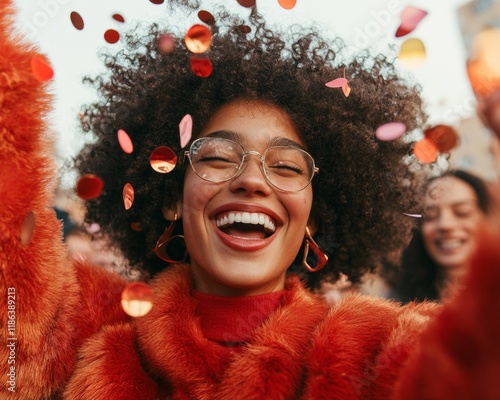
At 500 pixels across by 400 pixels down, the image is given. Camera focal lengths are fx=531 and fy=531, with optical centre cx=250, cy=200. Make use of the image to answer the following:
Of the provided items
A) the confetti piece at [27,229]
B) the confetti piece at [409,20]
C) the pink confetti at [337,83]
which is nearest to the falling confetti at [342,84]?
the pink confetti at [337,83]

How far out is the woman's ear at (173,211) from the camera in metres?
2.51

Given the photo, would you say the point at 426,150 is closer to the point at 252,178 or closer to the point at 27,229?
the point at 252,178

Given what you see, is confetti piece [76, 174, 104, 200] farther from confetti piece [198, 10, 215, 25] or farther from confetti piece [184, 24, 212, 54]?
confetti piece [198, 10, 215, 25]

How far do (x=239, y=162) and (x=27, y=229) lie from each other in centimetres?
85

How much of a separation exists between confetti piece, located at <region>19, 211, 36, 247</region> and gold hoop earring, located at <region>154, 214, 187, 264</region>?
657mm

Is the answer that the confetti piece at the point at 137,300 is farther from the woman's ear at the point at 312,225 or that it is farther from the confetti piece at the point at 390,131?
the confetti piece at the point at 390,131

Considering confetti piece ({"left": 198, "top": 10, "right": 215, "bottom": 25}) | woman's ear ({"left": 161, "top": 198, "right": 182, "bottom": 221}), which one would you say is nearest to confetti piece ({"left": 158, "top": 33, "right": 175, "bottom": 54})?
confetti piece ({"left": 198, "top": 10, "right": 215, "bottom": 25})

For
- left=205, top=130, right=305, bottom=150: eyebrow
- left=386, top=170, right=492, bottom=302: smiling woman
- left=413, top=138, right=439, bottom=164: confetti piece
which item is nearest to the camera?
left=205, top=130, right=305, bottom=150: eyebrow

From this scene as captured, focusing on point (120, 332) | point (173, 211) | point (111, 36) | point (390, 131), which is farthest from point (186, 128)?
point (390, 131)

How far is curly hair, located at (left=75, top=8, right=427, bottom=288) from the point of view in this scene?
8.21 feet

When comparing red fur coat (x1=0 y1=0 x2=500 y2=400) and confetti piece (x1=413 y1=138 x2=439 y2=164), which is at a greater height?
confetti piece (x1=413 y1=138 x2=439 y2=164)

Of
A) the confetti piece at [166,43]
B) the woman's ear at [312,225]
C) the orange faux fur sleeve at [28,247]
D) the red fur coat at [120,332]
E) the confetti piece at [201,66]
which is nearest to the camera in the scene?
the red fur coat at [120,332]

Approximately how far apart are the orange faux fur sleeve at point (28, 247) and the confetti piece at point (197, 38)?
66 cm

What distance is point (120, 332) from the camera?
7.02 ft
